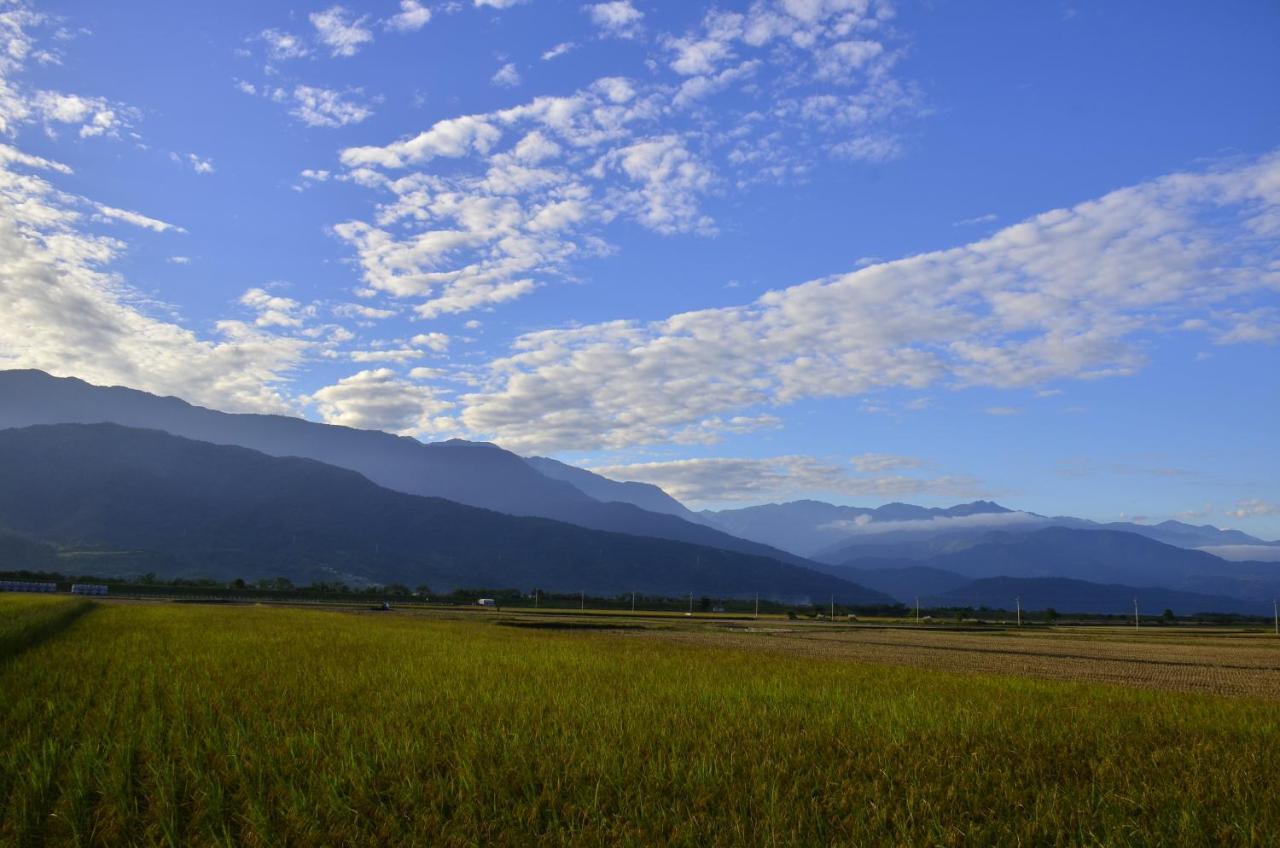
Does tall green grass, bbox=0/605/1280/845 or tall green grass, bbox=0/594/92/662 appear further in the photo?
tall green grass, bbox=0/594/92/662

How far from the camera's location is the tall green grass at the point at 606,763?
691 centimetres

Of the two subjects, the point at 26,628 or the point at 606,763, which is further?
the point at 26,628

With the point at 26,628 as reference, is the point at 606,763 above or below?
above

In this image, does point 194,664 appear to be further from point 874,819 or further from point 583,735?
point 874,819

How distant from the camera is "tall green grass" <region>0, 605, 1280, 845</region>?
691 cm

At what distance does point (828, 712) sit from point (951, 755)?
3255 millimetres

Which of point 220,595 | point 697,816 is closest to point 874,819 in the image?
point 697,816

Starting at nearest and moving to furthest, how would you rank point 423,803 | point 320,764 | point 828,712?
point 423,803
point 320,764
point 828,712

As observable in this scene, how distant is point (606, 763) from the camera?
8.81 m

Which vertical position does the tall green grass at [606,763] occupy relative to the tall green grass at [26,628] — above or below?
above

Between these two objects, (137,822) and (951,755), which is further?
(951,755)

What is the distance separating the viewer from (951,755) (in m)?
9.62

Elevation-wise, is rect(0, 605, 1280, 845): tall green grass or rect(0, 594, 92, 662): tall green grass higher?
rect(0, 605, 1280, 845): tall green grass

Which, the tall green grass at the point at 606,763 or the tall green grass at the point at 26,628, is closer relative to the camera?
the tall green grass at the point at 606,763
